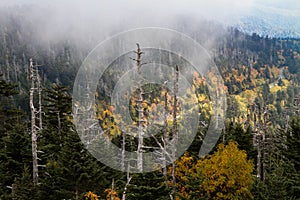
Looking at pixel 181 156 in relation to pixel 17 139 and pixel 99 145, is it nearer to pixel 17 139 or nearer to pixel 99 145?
pixel 99 145

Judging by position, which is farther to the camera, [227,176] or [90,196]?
[227,176]

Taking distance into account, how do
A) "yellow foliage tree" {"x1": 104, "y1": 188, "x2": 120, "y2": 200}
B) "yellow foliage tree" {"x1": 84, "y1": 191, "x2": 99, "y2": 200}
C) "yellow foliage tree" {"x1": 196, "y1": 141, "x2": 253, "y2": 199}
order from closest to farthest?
"yellow foliage tree" {"x1": 84, "y1": 191, "x2": 99, "y2": 200}, "yellow foliage tree" {"x1": 104, "y1": 188, "x2": 120, "y2": 200}, "yellow foliage tree" {"x1": 196, "y1": 141, "x2": 253, "y2": 199}

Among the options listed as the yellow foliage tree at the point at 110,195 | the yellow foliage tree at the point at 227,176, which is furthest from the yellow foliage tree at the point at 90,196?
the yellow foliage tree at the point at 227,176

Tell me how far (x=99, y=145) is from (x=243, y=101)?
564 ft

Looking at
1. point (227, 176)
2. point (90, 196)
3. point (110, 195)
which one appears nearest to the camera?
point (90, 196)

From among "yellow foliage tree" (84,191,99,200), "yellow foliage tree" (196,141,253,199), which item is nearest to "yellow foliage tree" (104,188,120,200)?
"yellow foliage tree" (84,191,99,200)

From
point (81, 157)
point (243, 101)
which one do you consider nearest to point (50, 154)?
point (81, 157)

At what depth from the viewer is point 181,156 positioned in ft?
98.9

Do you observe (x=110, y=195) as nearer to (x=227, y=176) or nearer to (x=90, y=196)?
(x=90, y=196)

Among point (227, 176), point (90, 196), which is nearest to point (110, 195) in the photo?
point (90, 196)

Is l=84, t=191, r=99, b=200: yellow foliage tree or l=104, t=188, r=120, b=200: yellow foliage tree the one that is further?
l=104, t=188, r=120, b=200: yellow foliage tree

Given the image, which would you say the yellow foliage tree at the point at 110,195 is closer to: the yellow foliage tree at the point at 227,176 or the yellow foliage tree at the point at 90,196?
the yellow foliage tree at the point at 90,196

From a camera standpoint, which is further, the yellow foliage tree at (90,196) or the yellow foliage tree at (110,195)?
the yellow foliage tree at (110,195)

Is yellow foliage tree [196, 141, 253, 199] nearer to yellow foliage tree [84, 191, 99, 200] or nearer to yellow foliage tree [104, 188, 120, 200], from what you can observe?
yellow foliage tree [104, 188, 120, 200]
